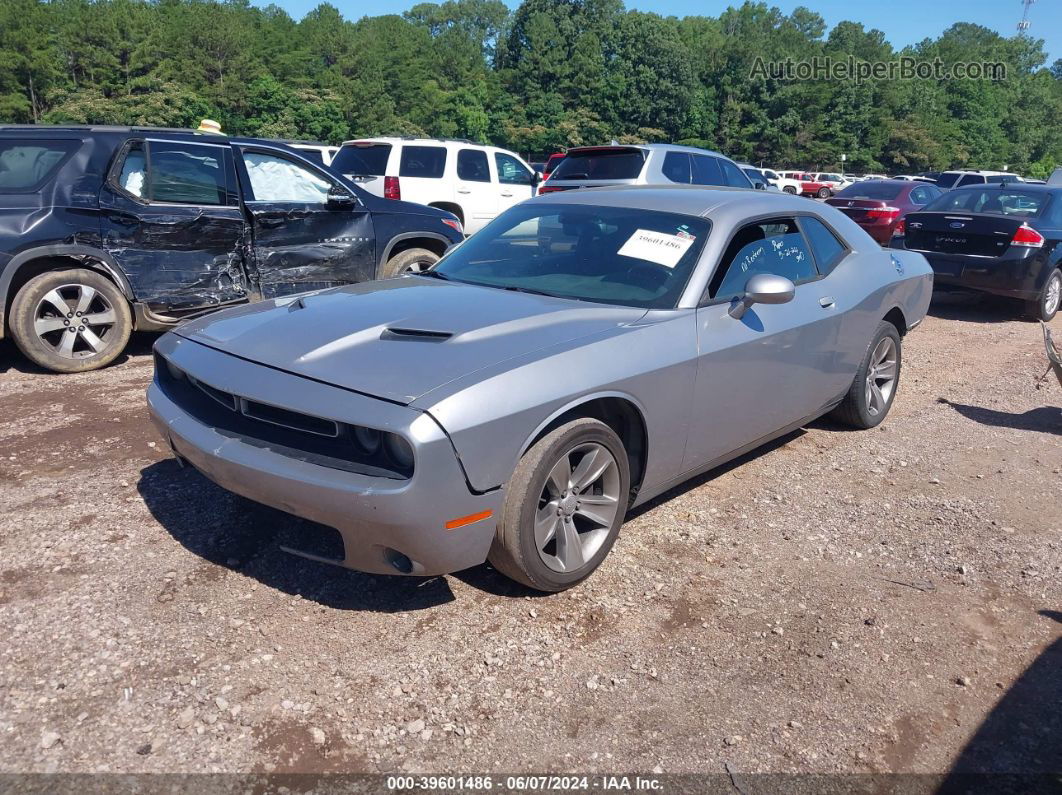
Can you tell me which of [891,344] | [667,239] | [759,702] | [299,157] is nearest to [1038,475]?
[891,344]

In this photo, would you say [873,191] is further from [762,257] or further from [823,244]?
[762,257]

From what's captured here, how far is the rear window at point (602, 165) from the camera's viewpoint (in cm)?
1180

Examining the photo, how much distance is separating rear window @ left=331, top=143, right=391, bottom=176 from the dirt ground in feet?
28.6

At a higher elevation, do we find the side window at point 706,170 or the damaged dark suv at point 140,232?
the side window at point 706,170

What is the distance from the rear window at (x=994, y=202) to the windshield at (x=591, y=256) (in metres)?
7.52

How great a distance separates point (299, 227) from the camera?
23.0 ft

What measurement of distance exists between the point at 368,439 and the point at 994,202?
32.3 feet

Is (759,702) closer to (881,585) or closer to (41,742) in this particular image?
(881,585)

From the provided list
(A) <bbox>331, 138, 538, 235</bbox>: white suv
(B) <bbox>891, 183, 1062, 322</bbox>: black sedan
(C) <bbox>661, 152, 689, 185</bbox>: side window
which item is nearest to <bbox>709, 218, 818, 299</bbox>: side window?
(B) <bbox>891, 183, 1062, 322</bbox>: black sedan

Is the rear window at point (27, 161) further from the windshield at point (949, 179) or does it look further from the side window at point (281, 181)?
the windshield at point (949, 179)

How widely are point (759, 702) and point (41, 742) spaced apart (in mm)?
2218

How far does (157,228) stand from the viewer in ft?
20.7

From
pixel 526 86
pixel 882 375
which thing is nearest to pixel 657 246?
pixel 882 375
